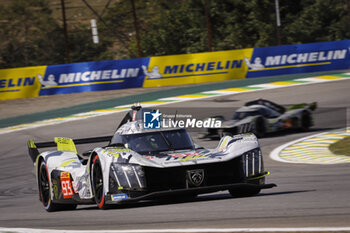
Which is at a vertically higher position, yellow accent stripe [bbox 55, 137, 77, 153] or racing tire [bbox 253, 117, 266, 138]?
yellow accent stripe [bbox 55, 137, 77, 153]

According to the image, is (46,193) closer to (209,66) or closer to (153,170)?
(153,170)

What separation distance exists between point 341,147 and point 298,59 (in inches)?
573

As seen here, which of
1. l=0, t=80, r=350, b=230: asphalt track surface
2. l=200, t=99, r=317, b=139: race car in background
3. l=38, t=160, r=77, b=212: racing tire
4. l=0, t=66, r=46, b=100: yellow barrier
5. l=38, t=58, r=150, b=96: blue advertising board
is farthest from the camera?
l=38, t=58, r=150, b=96: blue advertising board

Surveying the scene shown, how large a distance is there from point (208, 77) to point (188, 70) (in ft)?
3.56

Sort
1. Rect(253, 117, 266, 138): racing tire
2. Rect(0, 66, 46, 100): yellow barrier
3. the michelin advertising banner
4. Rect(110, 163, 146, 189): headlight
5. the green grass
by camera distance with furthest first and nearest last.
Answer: the michelin advertising banner
Rect(0, 66, 46, 100): yellow barrier
Rect(253, 117, 266, 138): racing tire
the green grass
Rect(110, 163, 146, 189): headlight

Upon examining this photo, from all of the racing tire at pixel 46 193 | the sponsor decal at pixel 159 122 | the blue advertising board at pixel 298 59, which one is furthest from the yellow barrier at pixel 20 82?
the sponsor decal at pixel 159 122

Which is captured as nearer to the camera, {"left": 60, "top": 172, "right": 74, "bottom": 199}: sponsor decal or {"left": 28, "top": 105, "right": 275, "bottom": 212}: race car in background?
{"left": 28, "top": 105, "right": 275, "bottom": 212}: race car in background

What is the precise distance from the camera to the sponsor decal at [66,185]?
889 cm

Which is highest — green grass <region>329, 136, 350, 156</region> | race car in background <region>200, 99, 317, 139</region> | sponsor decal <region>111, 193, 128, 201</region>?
sponsor decal <region>111, 193, 128, 201</region>

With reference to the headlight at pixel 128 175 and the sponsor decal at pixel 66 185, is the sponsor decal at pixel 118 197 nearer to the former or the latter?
the headlight at pixel 128 175

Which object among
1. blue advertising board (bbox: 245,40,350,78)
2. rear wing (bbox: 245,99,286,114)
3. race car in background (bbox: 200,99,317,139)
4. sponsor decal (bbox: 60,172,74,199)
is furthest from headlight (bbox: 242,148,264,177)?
blue advertising board (bbox: 245,40,350,78)

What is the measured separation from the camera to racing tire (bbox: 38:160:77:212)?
9.41 meters

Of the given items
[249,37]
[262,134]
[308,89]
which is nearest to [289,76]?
[308,89]

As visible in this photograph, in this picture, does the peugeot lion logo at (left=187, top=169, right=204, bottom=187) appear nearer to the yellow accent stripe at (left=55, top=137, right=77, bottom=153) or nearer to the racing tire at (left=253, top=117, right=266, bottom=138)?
the yellow accent stripe at (left=55, top=137, right=77, bottom=153)
